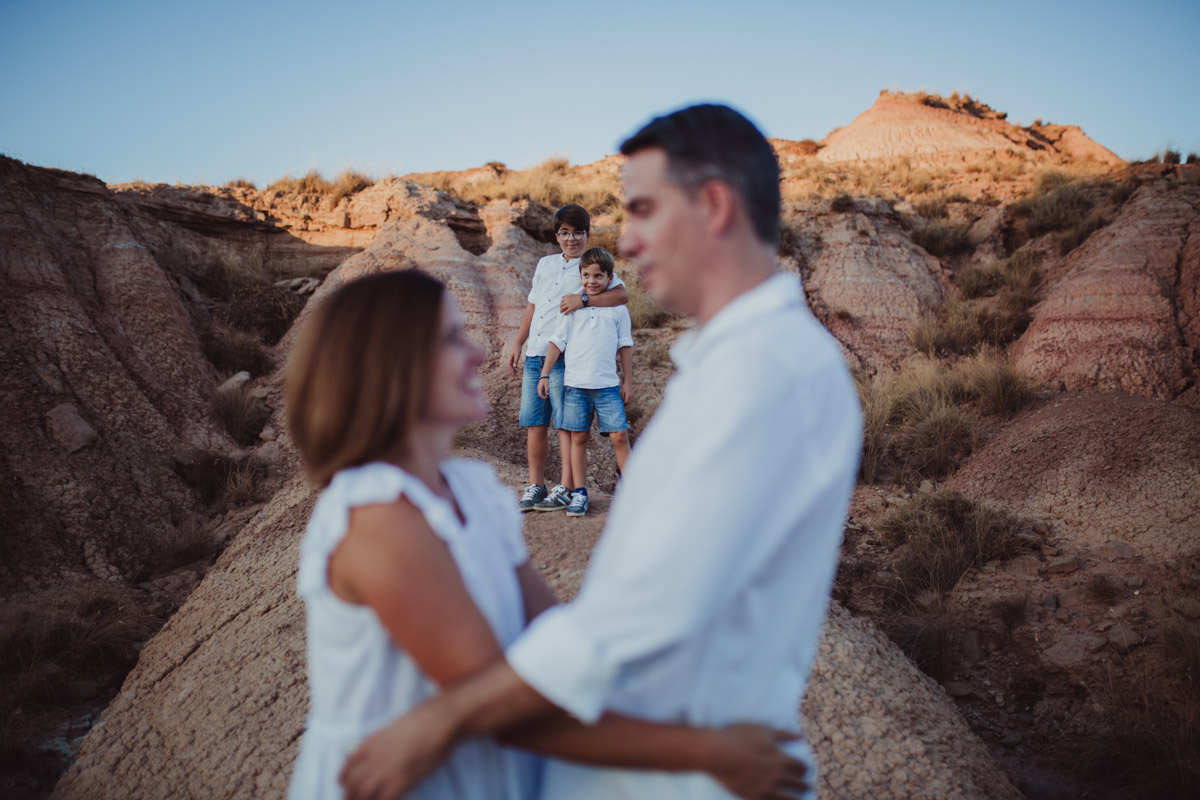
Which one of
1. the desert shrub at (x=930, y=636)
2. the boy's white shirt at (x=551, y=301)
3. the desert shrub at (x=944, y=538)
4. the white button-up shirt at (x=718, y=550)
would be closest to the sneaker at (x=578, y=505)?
the boy's white shirt at (x=551, y=301)

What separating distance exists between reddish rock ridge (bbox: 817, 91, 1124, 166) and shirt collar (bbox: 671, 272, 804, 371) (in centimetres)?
2219

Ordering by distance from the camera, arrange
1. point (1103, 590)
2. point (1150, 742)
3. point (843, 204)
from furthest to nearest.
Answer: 1. point (843, 204)
2. point (1103, 590)
3. point (1150, 742)

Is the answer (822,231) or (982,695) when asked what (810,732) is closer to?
(982,695)

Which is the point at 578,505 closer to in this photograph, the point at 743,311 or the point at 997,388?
the point at 743,311

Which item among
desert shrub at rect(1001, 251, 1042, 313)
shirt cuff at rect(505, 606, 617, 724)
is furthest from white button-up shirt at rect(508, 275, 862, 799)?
desert shrub at rect(1001, 251, 1042, 313)

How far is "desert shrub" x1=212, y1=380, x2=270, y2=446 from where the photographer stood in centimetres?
708

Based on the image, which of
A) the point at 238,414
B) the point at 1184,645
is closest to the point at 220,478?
the point at 238,414

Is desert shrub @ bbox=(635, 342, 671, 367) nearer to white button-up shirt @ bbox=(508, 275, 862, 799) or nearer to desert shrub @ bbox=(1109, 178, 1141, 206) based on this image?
white button-up shirt @ bbox=(508, 275, 862, 799)

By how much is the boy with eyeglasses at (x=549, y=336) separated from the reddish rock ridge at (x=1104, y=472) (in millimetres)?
3983

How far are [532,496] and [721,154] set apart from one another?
361cm

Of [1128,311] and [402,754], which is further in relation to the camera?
[1128,311]

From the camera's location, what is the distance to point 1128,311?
27.1 feet

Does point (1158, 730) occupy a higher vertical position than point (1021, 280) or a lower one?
lower

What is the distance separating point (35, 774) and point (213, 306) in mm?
6681
